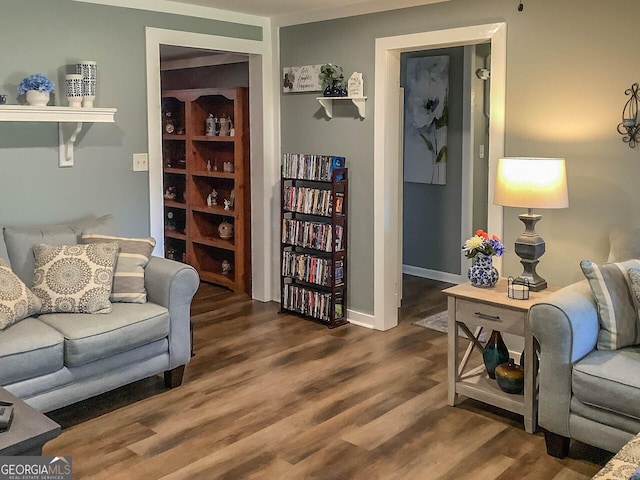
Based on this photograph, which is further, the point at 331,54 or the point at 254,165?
the point at 254,165

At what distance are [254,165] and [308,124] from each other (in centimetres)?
61

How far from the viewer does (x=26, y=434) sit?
7.00ft

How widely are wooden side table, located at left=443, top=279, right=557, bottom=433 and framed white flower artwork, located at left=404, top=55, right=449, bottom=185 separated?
2.61 metres

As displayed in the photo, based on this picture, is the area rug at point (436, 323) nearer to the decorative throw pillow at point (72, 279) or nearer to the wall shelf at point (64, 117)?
the decorative throw pillow at point (72, 279)

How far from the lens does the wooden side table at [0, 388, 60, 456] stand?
6.83 ft

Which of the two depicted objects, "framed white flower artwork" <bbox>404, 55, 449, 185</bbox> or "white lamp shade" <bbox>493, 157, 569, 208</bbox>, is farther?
"framed white flower artwork" <bbox>404, 55, 449, 185</bbox>

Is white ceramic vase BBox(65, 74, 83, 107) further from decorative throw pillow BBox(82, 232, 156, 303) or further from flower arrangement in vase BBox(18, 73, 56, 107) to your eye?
decorative throw pillow BBox(82, 232, 156, 303)

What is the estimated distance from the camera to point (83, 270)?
11.3 feet

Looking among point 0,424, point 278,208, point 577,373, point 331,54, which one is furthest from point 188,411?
point 331,54

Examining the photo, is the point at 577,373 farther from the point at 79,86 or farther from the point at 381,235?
the point at 79,86

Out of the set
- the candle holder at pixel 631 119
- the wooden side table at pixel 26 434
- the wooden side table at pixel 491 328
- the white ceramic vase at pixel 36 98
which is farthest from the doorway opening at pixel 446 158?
the wooden side table at pixel 26 434

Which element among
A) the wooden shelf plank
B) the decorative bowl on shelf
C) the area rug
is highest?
the wooden shelf plank

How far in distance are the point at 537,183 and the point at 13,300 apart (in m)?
2.55

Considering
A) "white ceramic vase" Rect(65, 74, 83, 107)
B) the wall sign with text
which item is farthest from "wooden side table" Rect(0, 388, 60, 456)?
the wall sign with text
